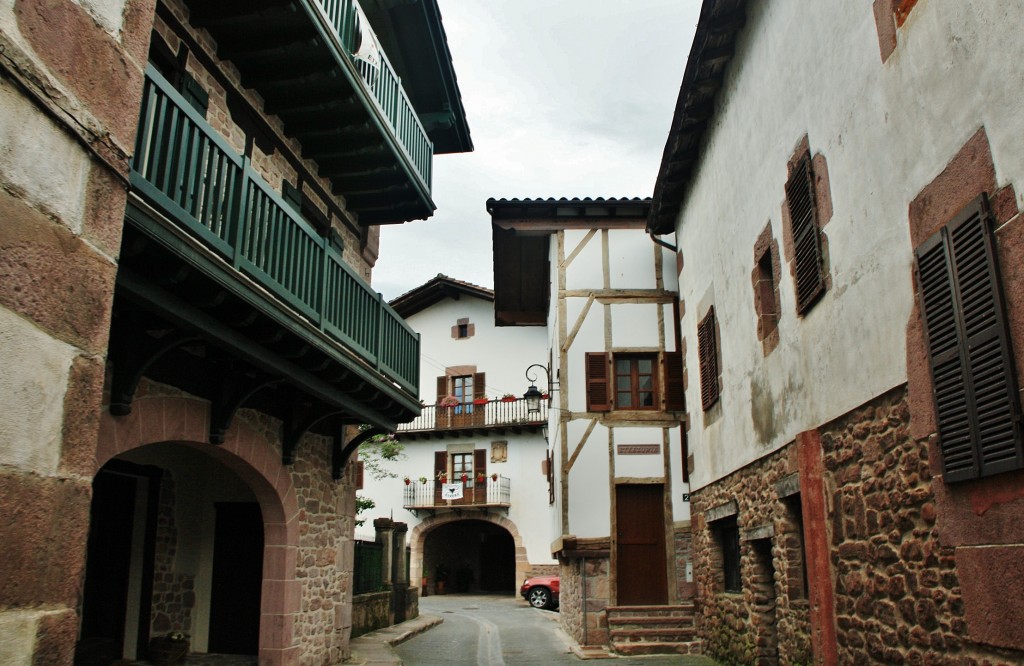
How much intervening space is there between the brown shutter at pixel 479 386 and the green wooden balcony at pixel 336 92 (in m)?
18.9

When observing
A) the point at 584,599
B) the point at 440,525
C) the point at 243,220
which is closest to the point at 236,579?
the point at 243,220

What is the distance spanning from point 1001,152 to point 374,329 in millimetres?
6184

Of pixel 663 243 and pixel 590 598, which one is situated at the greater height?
pixel 663 243

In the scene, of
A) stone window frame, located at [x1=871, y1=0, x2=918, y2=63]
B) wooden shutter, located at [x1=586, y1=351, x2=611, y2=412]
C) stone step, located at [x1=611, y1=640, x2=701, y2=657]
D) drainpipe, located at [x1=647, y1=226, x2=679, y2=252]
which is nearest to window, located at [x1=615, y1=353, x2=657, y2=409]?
wooden shutter, located at [x1=586, y1=351, x2=611, y2=412]

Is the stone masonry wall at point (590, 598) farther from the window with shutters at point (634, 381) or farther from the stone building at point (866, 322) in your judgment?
the stone building at point (866, 322)

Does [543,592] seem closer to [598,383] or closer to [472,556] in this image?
[472,556]

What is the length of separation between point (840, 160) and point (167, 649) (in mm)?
8244

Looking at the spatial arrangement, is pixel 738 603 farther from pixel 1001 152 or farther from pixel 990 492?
pixel 1001 152

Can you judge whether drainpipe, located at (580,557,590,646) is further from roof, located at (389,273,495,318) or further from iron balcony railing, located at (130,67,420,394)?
roof, located at (389,273,495,318)

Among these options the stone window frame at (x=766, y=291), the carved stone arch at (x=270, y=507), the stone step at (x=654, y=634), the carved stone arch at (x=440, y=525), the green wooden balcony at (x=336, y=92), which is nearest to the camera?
the carved stone arch at (x=270, y=507)

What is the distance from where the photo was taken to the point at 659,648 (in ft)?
39.0

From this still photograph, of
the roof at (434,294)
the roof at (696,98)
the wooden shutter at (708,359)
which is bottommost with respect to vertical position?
the wooden shutter at (708,359)

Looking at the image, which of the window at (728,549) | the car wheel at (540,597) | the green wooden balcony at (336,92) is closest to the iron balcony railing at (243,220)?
the green wooden balcony at (336,92)

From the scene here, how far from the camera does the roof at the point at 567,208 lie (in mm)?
A: 14828
